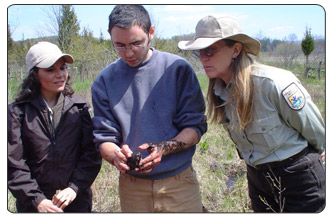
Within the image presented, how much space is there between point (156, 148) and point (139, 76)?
46 centimetres

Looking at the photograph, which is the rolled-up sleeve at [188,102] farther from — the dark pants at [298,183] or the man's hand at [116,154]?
the dark pants at [298,183]

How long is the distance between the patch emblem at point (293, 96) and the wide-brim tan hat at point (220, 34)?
1.05ft

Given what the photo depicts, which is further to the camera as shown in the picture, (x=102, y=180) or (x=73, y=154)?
(x=102, y=180)

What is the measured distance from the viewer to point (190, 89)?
1.97m

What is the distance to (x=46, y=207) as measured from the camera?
2021mm

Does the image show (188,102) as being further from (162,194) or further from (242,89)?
(162,194)

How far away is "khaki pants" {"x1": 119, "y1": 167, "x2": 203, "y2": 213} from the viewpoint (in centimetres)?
200

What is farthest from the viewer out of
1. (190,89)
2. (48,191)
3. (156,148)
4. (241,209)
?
(241,209)

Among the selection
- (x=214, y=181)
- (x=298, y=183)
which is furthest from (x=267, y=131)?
(x=214, y=181)

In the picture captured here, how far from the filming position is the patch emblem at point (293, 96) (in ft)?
5.72

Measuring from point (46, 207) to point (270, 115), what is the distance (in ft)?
4.83

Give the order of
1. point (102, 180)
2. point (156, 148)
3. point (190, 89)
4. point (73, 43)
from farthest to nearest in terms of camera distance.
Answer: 1. point (73, 43)
2. point (102, 180)
3. point (190, 89)
4. point (156, 148)

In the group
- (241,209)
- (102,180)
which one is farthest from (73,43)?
(241,209)
